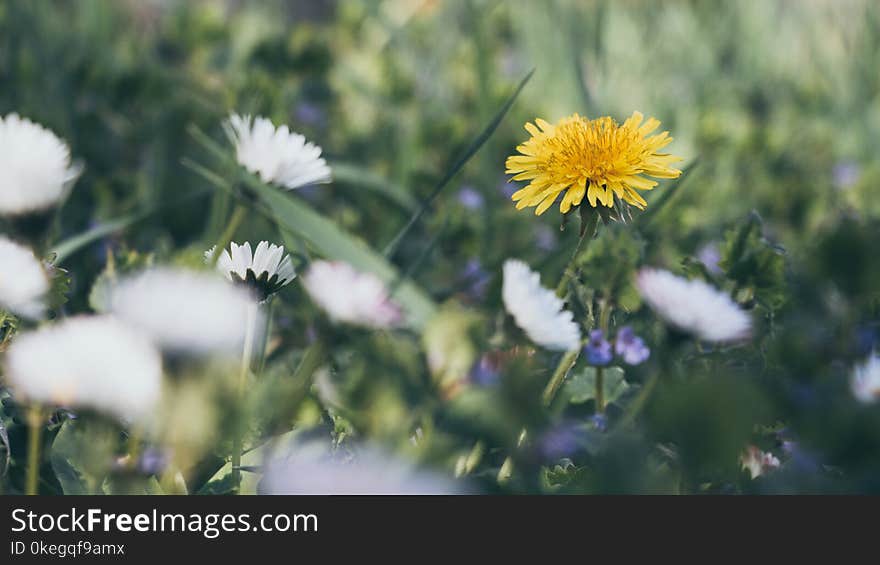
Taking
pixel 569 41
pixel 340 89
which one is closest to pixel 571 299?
pixel 569 41

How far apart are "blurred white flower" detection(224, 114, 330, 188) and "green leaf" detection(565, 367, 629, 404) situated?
0.99 feet

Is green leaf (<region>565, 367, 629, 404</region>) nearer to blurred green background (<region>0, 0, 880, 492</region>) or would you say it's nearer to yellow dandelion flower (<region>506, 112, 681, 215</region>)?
blurred green background (<region>0, 0, 880, 492</region>)

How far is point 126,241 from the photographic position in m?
1.20

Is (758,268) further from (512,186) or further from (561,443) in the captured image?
(512,186)

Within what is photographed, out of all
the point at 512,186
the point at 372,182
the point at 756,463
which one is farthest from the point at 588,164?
the point at 512,186

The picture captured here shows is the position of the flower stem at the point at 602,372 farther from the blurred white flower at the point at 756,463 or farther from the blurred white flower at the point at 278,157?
the blurred white flower at the point at 278,157

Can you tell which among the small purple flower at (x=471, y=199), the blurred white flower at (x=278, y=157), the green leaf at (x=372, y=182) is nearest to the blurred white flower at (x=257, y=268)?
the blurred white flower at (x=278, y=157)

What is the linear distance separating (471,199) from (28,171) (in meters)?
0.82

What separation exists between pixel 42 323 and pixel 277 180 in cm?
25

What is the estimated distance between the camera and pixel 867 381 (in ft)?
2.67

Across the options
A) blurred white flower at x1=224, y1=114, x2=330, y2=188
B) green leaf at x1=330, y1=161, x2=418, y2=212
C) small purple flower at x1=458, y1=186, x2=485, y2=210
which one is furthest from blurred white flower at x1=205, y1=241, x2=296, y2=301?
small purple flower at x1=458, y1=186, x2=485, y2=210

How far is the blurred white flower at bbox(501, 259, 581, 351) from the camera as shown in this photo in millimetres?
655

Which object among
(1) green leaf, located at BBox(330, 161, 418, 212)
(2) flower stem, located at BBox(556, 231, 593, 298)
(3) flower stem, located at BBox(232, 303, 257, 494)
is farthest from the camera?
(1) green leaf, located at BBox(330, 161, 418, 212)

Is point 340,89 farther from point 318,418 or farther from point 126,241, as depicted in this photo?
point 318,418
